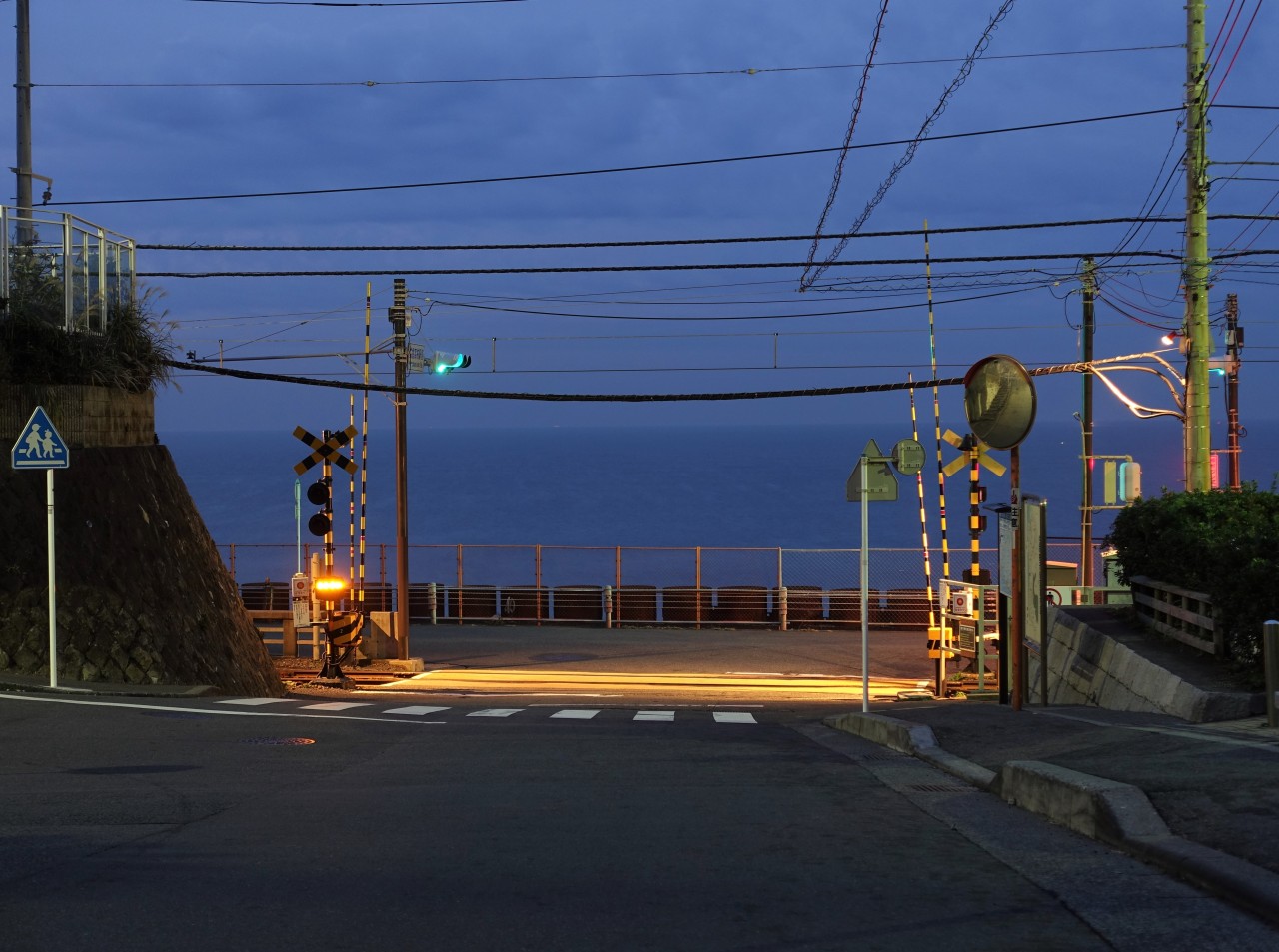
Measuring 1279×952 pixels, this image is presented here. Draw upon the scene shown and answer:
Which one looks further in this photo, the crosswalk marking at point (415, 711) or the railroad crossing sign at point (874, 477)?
the railroad crossing sign at point (874, 477)

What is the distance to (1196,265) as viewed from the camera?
768 inches

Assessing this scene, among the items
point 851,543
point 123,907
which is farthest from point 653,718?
point 851,543

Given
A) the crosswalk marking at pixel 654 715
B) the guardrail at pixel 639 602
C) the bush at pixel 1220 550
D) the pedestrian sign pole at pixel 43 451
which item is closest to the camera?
the bush at pixel 1220 550

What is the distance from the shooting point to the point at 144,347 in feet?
61.2

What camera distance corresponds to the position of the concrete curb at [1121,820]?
5.45 meters

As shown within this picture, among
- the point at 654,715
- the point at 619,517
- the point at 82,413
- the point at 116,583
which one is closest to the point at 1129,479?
the point at 654,715

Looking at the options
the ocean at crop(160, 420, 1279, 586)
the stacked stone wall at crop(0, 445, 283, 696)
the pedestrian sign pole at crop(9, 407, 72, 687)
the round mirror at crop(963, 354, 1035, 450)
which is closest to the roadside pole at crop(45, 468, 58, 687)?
the pedestrian sign pole at crop(9, 407, 72, 687)

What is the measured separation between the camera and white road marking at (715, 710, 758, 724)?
14.7m

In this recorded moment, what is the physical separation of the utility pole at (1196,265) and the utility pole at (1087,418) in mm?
7943

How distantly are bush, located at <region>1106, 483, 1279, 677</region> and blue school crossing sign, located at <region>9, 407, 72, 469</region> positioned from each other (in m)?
11.3

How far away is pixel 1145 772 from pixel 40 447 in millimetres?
11228

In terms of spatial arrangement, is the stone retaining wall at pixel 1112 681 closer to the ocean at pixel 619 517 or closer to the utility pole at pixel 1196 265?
the utility pole at pixel 1196 265

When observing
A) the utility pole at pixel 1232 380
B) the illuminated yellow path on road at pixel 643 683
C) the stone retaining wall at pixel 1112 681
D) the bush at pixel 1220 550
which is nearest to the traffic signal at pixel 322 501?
the illuminated yellow path on road at pixel 643 683

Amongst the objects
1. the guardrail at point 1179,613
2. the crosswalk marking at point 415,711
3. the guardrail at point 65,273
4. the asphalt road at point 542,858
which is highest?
the guardrail at point 65,273
